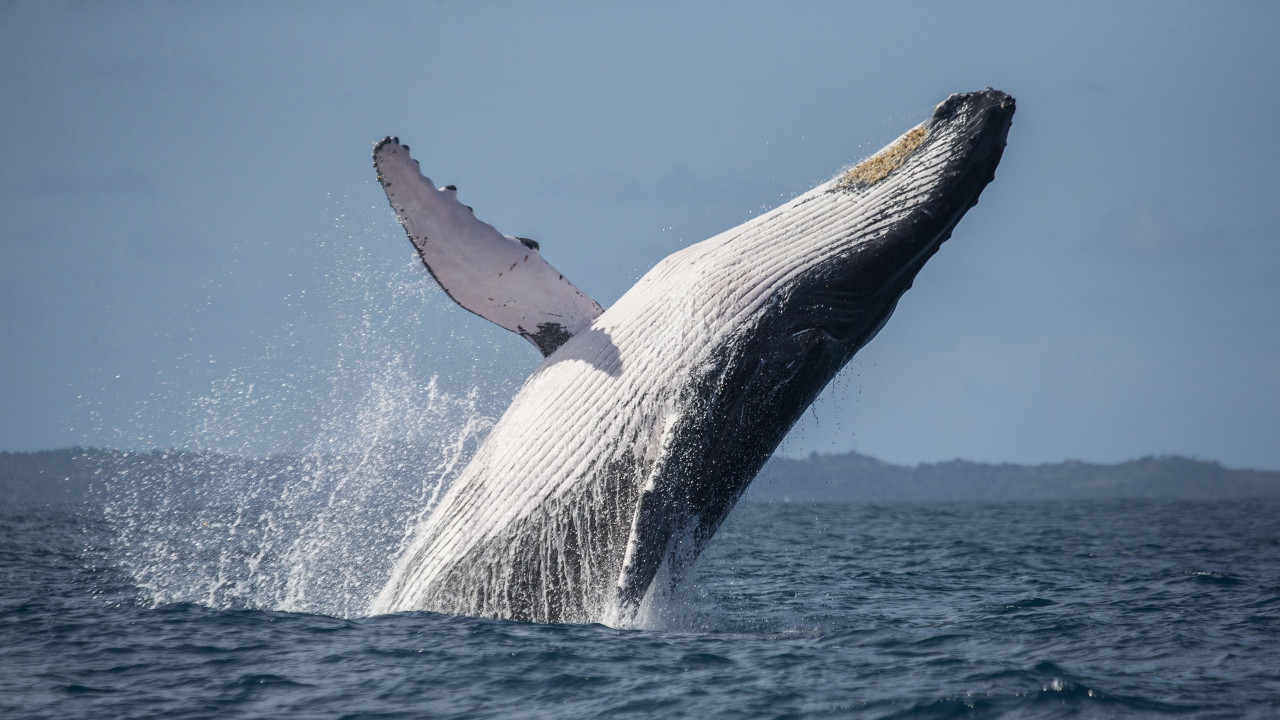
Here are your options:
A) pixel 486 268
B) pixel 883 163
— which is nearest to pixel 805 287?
pixel 883 163

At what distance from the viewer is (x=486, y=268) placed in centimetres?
903

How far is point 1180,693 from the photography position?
7.18 meters

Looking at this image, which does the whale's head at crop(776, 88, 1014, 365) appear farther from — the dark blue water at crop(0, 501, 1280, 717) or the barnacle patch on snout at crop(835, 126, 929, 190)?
the dark blue water at crop(0, 501, 1280, 717)

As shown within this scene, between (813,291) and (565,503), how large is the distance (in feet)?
8.31

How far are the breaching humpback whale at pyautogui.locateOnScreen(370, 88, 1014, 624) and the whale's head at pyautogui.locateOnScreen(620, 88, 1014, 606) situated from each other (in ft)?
0.04

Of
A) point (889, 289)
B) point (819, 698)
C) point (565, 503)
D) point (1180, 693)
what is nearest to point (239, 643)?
point (565, 503)

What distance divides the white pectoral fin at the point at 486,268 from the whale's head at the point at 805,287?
1.37 meters

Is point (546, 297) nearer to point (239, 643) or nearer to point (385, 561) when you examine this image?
point (239, 643)

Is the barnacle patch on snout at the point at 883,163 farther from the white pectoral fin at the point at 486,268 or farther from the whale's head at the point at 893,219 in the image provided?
the white pectoral fin at the point at 486,268

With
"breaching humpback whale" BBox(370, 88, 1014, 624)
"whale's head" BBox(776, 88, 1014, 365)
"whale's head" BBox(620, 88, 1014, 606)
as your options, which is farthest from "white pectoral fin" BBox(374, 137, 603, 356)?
"whale's head" BBox(776, 88, 1014, 365)

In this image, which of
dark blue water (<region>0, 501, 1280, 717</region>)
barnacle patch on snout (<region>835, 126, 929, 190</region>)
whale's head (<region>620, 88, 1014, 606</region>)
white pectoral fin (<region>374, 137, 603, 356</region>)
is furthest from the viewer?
white pectoral fin (<region>374, 137, 603, 356</region>)

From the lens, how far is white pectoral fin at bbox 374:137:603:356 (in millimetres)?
8812

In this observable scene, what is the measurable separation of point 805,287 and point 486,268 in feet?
8.91

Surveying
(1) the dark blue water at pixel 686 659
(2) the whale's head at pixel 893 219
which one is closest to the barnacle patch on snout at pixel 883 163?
(2) the whale's head at pixel 893 219
